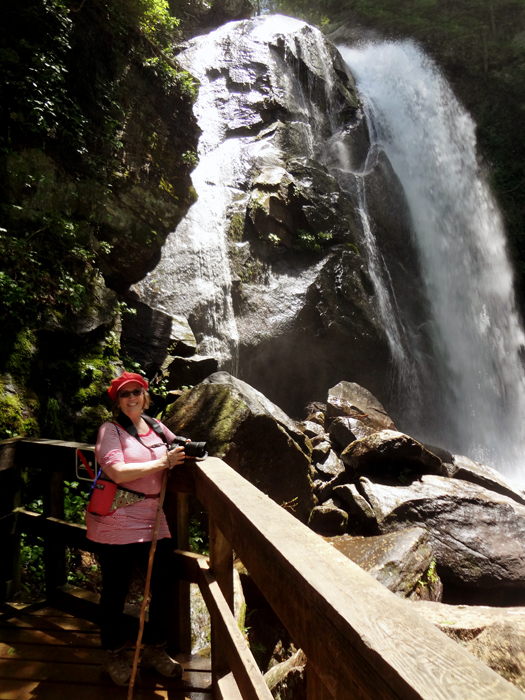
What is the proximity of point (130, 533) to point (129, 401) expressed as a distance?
693mm

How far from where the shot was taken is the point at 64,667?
2.46 m

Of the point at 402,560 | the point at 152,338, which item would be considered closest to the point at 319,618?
the point at 402,560

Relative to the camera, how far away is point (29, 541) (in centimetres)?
428

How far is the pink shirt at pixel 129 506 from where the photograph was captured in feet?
7.85

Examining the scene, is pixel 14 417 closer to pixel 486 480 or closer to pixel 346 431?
pixel 346 431

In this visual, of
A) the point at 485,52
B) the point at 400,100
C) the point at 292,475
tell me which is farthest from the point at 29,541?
the point at 485,52

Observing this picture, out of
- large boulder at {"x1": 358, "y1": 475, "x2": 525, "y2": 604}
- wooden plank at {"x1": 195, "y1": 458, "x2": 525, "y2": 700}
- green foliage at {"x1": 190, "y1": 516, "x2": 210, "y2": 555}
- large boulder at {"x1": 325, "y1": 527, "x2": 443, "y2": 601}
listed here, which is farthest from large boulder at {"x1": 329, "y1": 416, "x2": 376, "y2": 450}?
wooden plank at {"x1": 195, "y1": 458, "x2": 525, "y2": 700}

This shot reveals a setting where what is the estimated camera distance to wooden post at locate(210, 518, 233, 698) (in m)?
2.12

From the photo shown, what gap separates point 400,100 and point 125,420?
889 inches

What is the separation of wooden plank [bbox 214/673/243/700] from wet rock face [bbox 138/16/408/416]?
27.6 ft

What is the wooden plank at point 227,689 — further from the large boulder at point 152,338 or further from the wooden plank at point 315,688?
the large boulder at point 152,338

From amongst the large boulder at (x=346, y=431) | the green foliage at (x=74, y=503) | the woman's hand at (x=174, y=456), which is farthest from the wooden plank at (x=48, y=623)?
the large boulder at (x=346, y=431)

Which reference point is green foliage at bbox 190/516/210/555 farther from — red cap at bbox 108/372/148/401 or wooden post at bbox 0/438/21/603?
red cap at bbox 108/372/148/401

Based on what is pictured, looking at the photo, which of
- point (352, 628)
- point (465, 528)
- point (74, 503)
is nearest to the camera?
point (352, 628)
